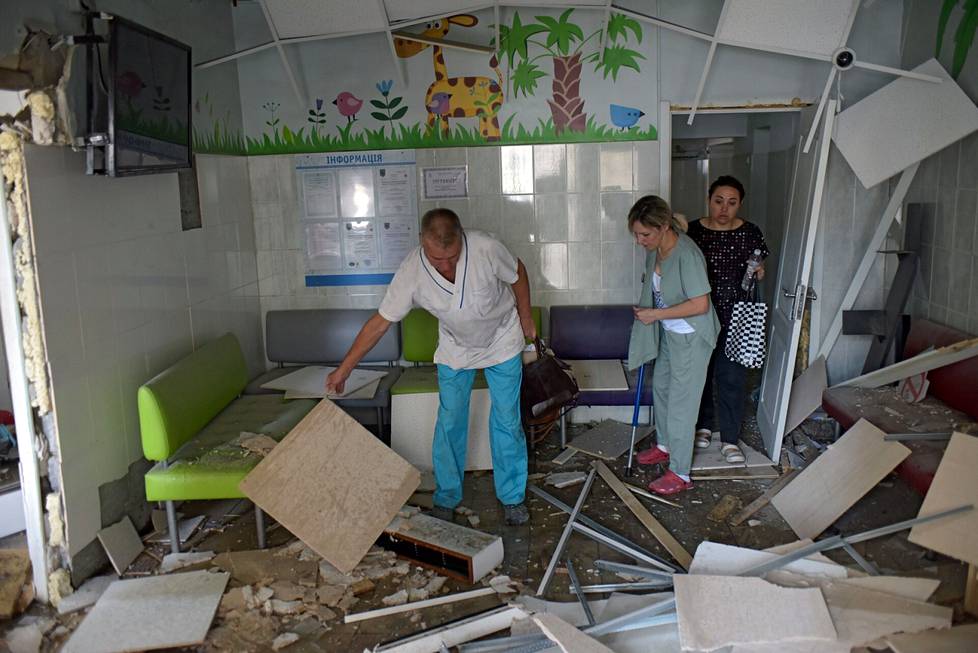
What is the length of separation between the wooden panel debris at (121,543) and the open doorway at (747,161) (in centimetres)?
454

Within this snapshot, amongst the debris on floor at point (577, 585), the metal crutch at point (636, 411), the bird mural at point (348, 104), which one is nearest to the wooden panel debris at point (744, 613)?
the debris on floor at point (577, 585)

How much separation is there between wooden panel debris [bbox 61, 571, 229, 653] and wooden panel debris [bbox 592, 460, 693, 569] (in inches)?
75.3

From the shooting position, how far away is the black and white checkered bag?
4.38 m

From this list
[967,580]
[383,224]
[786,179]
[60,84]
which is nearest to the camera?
[967,580]

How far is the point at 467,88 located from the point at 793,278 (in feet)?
7.51

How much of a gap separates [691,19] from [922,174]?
1.63 m

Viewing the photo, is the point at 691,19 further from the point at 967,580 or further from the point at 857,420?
the point at 967,580

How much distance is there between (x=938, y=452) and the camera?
3510 mm

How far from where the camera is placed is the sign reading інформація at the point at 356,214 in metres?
5.19

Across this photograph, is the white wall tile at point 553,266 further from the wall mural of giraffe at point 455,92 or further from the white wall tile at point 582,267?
the wall mural of giraffe at point 455,92

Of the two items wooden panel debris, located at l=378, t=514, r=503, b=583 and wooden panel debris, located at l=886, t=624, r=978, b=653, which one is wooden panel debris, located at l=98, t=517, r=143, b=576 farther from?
wooden panel debris, located at l=886, t=624, r=978, b=653

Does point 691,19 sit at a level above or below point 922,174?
above

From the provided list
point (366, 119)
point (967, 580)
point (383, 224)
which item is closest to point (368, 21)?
point (366, 119)

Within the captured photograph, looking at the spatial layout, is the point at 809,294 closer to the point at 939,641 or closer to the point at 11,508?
the point at 939,641
